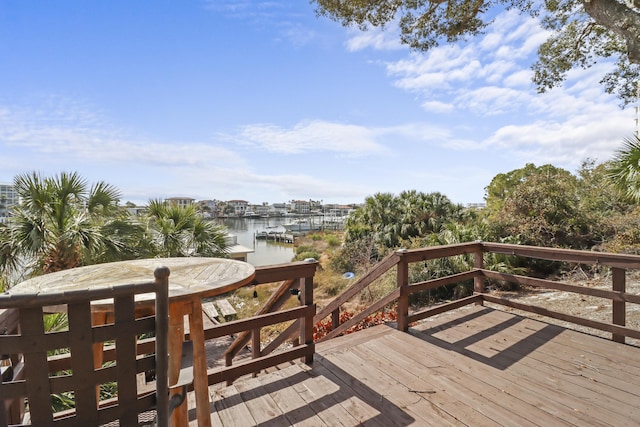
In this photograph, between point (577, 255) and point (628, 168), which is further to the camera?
point (628, 168)

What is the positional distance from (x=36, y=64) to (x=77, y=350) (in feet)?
25.2

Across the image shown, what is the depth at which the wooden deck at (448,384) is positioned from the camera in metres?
2.01

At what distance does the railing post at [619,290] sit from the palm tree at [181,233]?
6754 millimetres

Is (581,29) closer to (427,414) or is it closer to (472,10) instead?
(472,10)

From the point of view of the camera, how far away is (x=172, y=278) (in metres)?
1.51

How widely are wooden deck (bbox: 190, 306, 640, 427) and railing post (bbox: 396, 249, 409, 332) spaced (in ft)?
0.39

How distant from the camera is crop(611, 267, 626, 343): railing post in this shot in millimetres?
2896

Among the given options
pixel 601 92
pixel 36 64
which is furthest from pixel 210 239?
pixel 601 92

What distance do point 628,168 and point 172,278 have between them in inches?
263

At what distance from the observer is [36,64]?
5973 mm

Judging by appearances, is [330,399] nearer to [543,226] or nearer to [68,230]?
[68,230]

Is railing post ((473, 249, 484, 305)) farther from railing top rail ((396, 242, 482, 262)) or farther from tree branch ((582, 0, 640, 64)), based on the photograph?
tree branch ((582, 0, 640, 64))

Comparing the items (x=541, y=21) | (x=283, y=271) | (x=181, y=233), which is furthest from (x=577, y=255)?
(x=181, y=233)

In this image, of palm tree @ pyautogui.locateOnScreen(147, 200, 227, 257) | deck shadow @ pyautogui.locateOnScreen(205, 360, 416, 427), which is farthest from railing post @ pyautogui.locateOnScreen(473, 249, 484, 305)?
palm tree @ pyautogui.locateOnScreen(147, 200, 227, 257)
